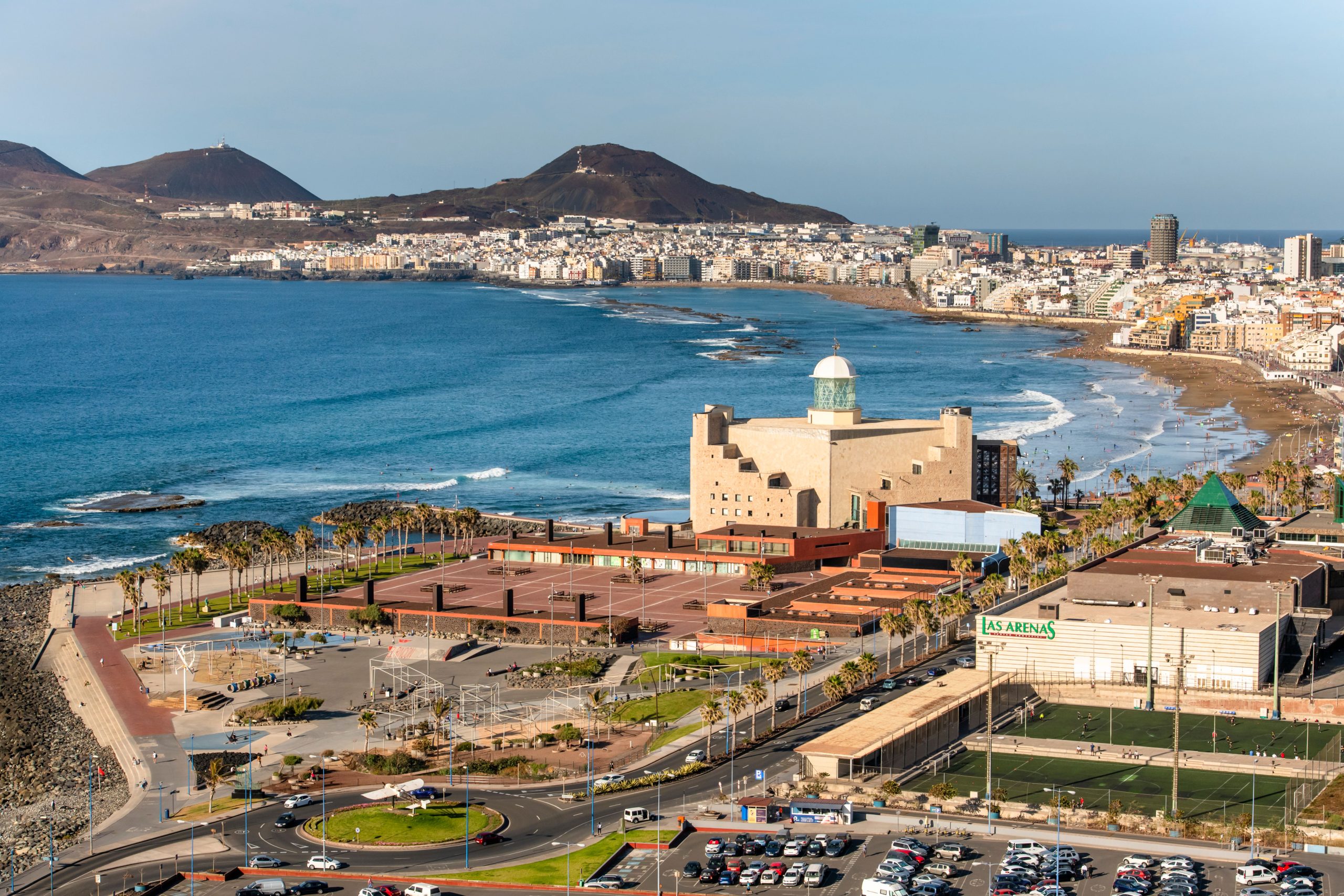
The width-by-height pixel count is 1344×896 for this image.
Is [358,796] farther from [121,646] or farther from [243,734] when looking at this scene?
[121,646]

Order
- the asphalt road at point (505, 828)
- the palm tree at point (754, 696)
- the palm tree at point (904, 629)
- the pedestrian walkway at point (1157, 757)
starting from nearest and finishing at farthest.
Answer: the asphalt road at point (505, 828) → the pedestrian walkway at point (1157, 757) → the palm tree at point (754, 696) → the palm tree at point (904, 629)

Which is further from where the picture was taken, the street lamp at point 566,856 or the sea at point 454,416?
the sea at point 454,416

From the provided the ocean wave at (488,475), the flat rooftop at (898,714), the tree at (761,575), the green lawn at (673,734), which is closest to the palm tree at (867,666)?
the flat rooftop at (898,714)

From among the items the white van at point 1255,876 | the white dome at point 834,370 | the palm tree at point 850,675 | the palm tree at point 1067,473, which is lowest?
the white van at point 1255,876

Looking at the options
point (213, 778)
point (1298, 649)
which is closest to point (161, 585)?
point (213, 778)

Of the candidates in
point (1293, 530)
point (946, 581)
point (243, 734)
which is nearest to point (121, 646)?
point (243, 734)

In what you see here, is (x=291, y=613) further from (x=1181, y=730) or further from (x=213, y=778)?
(x=1181, y=730)

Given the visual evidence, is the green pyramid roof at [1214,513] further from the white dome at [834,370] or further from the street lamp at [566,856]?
the street lamp at [566,856]
